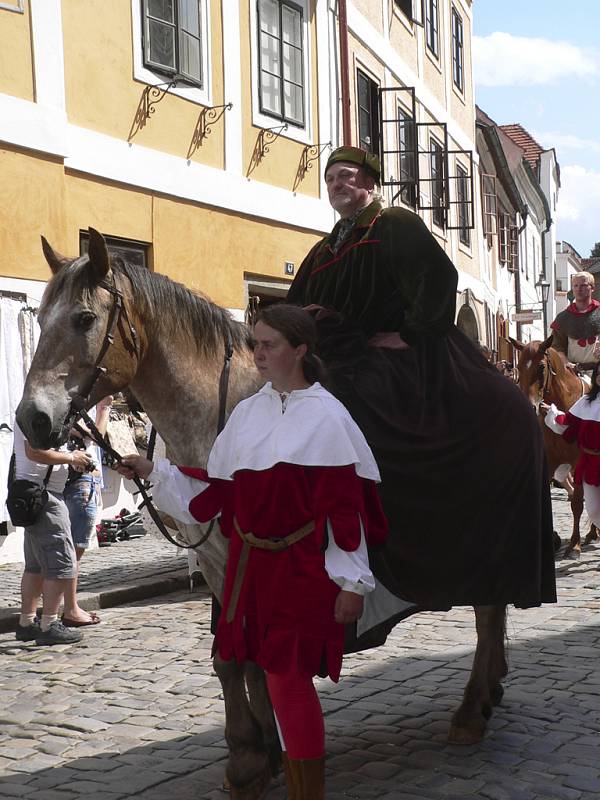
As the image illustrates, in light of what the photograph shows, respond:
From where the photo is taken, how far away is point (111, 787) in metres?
4.27

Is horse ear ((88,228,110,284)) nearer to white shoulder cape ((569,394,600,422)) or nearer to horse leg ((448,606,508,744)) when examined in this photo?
horse leg ((448,606,508,744))

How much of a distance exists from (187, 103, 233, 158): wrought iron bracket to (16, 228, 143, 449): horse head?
28.9 ft

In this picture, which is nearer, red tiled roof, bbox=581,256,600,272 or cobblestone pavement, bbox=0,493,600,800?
cobblestone pavement, bbox=0,493,600,800

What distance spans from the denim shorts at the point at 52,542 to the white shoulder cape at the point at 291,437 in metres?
3.79

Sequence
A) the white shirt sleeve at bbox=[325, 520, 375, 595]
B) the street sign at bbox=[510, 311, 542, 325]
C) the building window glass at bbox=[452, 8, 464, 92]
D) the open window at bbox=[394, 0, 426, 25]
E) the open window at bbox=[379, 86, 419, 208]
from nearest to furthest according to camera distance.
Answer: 1. the white shirt sleeve at bbox=[325, 520, 375, 595]
2. the open window at bbox=[379, 86, 419, 208]
3. the open window at bbox=[394, 0, 426, 25]
4. the building window glass at bbox=[452, 8, 464, 92]
5. the street sign at bbox=[510, 311, 542, 325]

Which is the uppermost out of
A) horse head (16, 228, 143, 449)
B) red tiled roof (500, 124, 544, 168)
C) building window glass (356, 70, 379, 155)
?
red tiled roof (500, 124, 544, 168)

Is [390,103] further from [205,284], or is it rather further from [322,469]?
[322,469]

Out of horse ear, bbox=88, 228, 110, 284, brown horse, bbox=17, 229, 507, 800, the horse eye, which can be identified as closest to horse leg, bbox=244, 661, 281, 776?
brown horse, bbox=17, 229, 507, 800

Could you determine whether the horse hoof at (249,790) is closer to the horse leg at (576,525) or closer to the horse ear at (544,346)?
the horse leg at (576,525)

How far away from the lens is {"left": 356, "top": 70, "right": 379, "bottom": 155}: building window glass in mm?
17516

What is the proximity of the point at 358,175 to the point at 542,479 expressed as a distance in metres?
1.52

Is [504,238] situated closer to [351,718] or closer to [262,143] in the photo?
[262,143]

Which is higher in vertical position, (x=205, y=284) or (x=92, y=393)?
(x=205, y=284)

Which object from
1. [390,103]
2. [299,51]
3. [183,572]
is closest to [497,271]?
[390,103]
